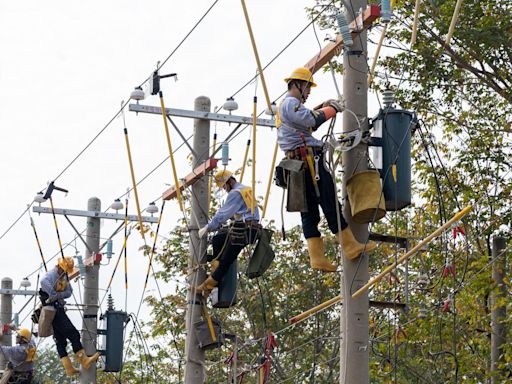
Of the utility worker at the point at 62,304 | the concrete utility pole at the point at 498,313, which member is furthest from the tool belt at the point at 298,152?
the utility worker at the point at 62,304

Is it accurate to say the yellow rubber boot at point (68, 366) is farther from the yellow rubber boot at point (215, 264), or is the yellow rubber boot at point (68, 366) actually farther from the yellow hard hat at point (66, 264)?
the yellow rubber boot at point (215, 264)

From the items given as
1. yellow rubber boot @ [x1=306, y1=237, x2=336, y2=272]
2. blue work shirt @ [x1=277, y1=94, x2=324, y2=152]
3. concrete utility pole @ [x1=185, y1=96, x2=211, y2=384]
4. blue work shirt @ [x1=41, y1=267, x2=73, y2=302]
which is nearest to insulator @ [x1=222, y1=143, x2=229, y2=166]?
concrete utility pole @ [x1=185, y1=96, x2=211, y2=384]

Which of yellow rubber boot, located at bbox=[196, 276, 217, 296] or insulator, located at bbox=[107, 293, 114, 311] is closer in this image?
yellow rubber boot, located at bbox=[196, 276, 217, 296]

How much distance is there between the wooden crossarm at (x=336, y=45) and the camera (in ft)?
27.1

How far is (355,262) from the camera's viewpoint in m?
8.32

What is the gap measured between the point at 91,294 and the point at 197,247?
492 centimetres

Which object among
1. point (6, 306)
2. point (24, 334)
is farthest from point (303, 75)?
point (6, 306)

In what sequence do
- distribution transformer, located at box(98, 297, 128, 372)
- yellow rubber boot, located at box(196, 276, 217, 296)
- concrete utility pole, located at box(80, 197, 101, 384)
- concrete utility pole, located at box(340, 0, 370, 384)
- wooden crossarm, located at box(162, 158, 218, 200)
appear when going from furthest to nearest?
1. concrete utility pole, located at box(80, 197, 101, 384)
2. distribution transformer, located at box(98, 297, 128, 372)
3. wooden crossarm, located at box(162, 158, 218, 200)
4. yellow rubber boot, located at box(196, 276, 217, 296)
5. concrete utility pole, located at box(340, 0, 370, 384)

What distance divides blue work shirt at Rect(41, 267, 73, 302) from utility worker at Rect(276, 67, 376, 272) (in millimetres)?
7954

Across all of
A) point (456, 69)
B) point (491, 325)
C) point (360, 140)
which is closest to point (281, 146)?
point (360, 140)

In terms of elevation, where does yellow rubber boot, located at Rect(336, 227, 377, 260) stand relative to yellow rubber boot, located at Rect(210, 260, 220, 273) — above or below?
below

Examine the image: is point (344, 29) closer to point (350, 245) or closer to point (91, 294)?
point (350, 245)

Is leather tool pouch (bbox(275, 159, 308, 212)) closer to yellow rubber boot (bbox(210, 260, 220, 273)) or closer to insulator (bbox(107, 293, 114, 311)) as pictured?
yellow rubber boot (bbox(210, 260, 220, 273))

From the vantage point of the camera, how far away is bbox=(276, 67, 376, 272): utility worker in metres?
8.48
